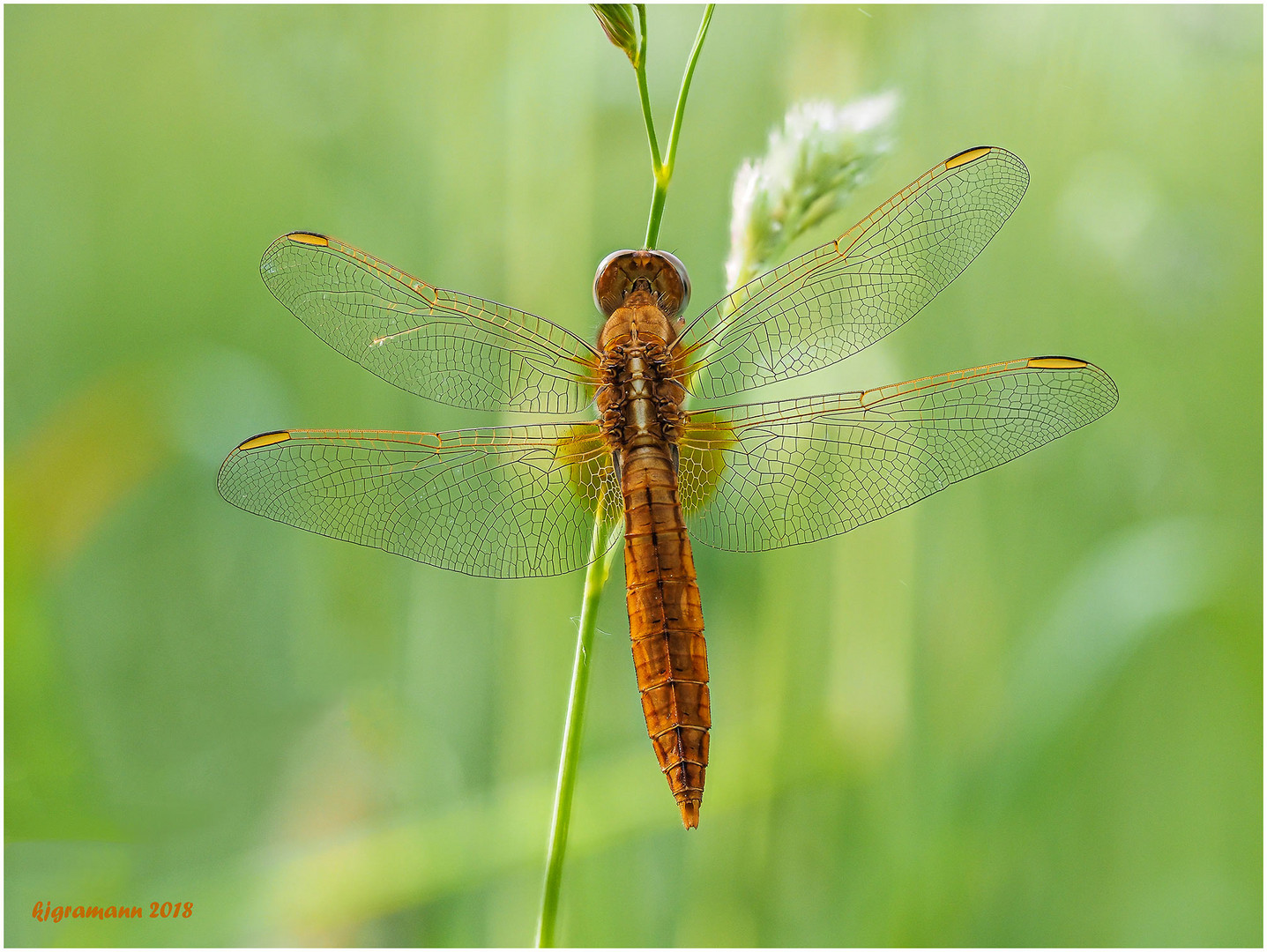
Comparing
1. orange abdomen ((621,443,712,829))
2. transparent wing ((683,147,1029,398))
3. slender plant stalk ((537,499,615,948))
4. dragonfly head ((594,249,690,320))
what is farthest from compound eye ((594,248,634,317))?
slender plant stalk ((537,499,615,948))

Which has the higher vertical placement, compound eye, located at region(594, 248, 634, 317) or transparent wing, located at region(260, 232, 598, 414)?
compound eye, located at region(594, 248, 634, 317)

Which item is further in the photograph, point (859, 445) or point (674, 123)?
point (859, 445)

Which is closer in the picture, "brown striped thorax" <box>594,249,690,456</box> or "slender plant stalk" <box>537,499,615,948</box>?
"slender plant stalk" <box>537,499,615,948</box>

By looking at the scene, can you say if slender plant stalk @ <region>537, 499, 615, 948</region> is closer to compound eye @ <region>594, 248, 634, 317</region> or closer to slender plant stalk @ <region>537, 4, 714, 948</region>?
slender plant stalk @ <region>537, 4, 714, 948</region>
